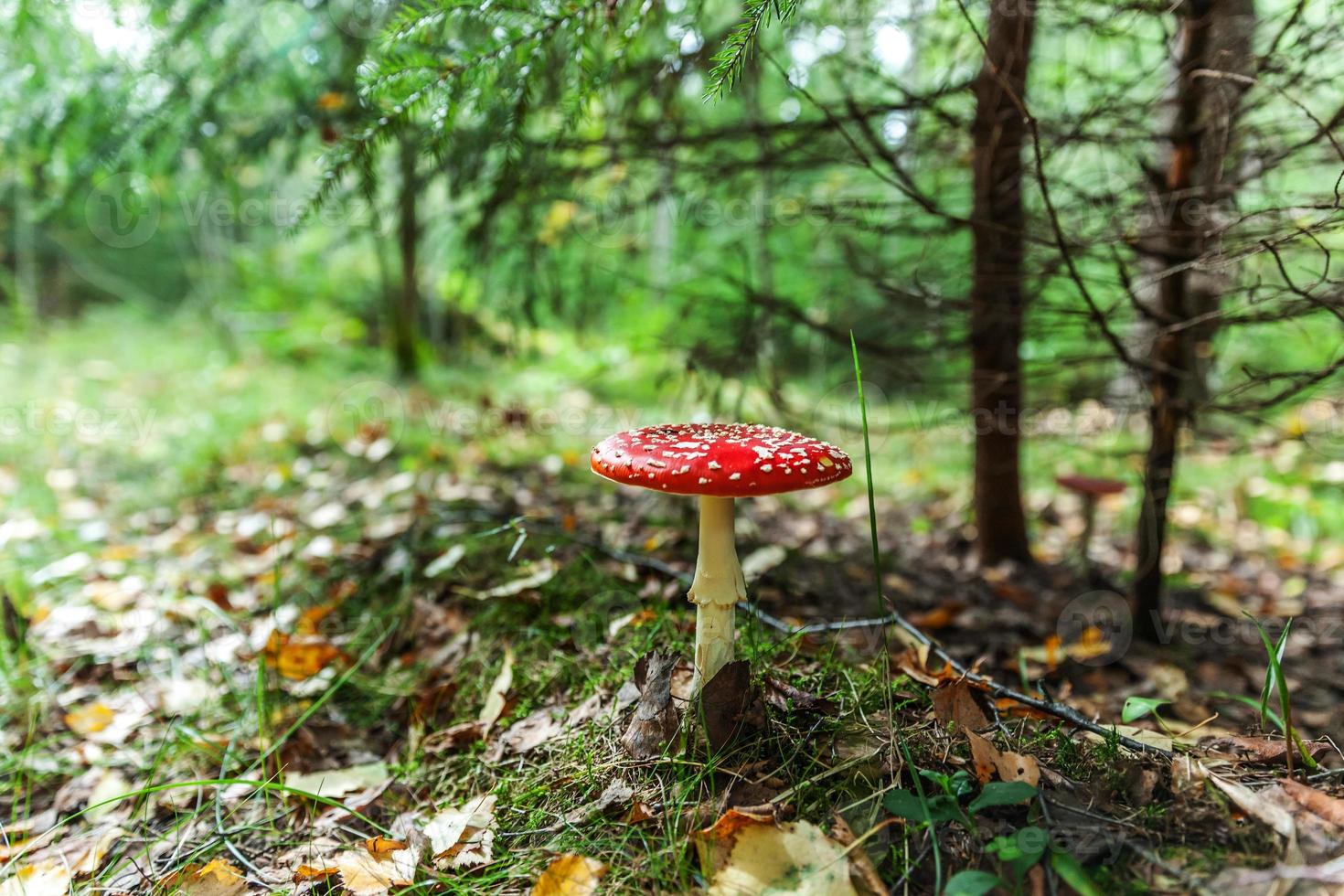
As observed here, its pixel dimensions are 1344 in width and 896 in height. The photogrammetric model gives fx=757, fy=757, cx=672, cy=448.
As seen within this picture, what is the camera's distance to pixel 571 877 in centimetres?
156

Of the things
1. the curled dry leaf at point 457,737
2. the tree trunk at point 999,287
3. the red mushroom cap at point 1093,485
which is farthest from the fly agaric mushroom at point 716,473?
the red mushroom cap at point 1093,485

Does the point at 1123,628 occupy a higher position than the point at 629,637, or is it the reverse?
the point at 629,637

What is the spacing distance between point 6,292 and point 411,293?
33.8 feet

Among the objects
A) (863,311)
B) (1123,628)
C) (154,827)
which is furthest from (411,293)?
(1123,628)

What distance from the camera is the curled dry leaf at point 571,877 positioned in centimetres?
154

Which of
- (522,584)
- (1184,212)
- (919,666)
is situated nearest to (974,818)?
(919,666)

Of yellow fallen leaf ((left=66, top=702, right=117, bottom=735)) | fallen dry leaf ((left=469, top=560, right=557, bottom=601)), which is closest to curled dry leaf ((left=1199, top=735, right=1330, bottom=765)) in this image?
fallen dry leaf ((left=469, top=560, right=557, bottom=601))

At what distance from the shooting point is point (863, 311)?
4.17 meters

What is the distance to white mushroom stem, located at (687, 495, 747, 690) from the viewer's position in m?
1.86

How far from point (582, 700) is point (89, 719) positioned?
67.2 inches

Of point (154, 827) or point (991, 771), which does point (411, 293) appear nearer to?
point (154, 827)

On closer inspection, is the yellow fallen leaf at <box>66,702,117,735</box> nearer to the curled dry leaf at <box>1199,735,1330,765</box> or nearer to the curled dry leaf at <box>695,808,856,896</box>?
the curled dry leaf at <box>695,808,856,896</box>

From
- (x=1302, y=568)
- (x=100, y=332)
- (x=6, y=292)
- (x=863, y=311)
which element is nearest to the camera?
(x=863, y=311)

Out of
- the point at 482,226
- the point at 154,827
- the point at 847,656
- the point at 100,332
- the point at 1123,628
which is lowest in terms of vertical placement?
the point at 1123,628
